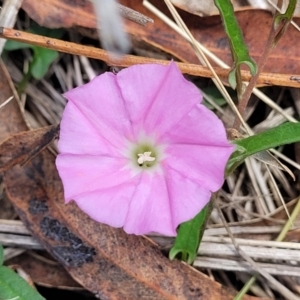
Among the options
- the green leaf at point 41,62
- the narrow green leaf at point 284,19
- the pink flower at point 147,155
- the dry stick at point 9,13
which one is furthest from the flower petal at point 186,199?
the dry stick at point 9,13

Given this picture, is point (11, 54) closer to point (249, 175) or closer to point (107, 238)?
point (107, 238)

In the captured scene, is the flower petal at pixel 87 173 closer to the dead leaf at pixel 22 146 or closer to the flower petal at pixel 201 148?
the flower petal at pixel 201 148

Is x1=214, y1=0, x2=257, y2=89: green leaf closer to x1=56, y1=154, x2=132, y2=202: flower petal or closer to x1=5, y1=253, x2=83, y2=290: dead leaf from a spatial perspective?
x1=56, y1=154, x2=132, y2=202: flower petal

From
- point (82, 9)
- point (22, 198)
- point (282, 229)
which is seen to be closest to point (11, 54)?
point (82, 9)

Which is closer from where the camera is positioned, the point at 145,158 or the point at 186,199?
the point at 186,199

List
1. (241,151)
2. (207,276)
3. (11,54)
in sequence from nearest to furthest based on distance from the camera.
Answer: (241,151)
(207,276)
(11,54)

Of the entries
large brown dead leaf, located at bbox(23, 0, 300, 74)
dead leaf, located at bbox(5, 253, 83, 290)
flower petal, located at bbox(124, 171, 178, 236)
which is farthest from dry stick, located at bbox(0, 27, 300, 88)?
dead leaf, located at bbox(5, 253, 83, 290)

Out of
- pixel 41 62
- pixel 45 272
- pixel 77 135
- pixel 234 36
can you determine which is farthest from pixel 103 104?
pixel 45 272

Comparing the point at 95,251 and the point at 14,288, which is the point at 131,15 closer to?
the point at 95,251
